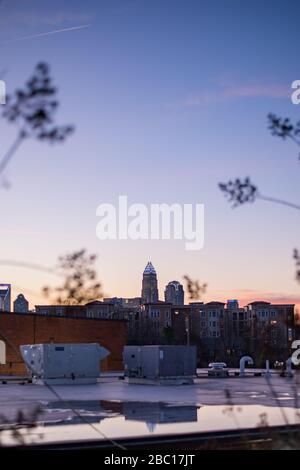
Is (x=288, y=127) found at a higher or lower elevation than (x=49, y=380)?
higher

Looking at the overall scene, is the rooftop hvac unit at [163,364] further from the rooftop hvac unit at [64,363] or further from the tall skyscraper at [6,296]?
the tall skyscraper at [6,296]

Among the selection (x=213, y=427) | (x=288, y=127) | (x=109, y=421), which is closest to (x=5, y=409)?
(x=109, y=421)

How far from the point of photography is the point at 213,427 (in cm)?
1734

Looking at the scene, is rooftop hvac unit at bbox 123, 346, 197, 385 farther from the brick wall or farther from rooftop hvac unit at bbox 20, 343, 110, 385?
the brick wall

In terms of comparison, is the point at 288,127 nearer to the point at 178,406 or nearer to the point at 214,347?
the point at 178,406

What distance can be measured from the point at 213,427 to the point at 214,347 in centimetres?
9121

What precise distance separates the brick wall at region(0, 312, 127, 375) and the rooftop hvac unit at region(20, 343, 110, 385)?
39.7ft

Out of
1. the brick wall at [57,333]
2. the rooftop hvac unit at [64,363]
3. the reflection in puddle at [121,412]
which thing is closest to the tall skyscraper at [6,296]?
the brick wall at [57,333]

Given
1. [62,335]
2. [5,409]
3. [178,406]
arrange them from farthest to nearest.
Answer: [62,335], [178,406], [5,409]

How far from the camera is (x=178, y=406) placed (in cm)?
2386

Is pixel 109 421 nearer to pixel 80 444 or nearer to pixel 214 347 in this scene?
pixel 80 444

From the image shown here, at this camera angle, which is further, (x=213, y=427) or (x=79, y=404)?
(x=79, y=404)

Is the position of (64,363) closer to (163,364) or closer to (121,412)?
(163,364)
